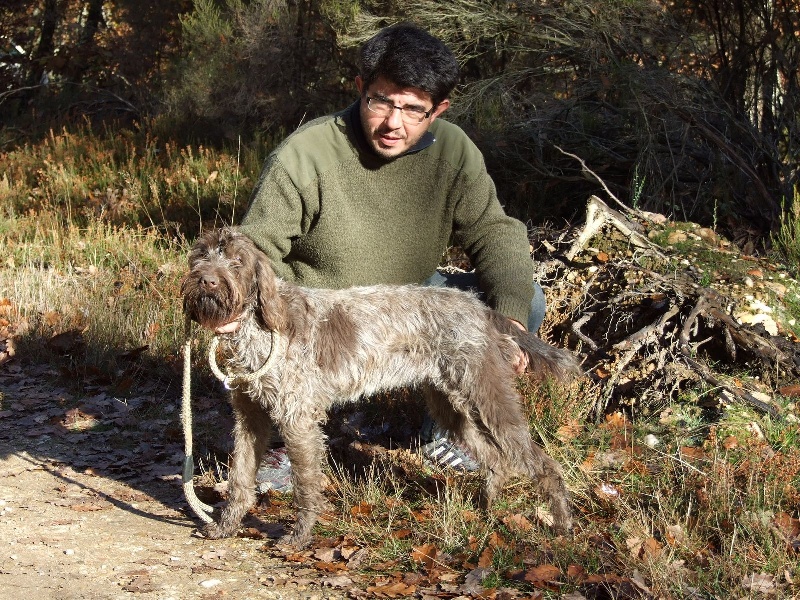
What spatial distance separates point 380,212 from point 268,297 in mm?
1276

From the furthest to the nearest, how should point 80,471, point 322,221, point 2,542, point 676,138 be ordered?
point 676,138 < point 80,471 < point 322,221 < point 2,542

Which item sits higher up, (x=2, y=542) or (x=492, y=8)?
(x=492, y=8)

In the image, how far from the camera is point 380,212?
17.0ft

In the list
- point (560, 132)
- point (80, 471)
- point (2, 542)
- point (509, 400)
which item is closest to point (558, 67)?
point (560, 132)

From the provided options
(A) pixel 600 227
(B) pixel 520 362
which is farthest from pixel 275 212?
(A) pixel 600 227

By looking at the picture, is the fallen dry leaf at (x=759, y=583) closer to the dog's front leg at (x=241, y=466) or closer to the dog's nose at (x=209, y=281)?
the dog's front leg at (x=241, y=466)

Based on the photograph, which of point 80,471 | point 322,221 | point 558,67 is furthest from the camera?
point 558,67

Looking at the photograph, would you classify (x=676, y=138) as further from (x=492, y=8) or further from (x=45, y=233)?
(x=45, y=233)

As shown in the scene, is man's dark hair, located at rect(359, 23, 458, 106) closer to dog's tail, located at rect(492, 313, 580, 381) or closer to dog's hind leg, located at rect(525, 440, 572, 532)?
dog's tail, located at rect(492, 313, 580, 381)

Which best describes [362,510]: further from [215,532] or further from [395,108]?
[395,108]

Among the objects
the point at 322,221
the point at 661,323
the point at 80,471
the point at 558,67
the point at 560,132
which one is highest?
the point at 558,67

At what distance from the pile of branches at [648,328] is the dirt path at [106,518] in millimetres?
2558

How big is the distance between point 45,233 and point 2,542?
6323 mm

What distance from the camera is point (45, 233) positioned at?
990 centimetres
